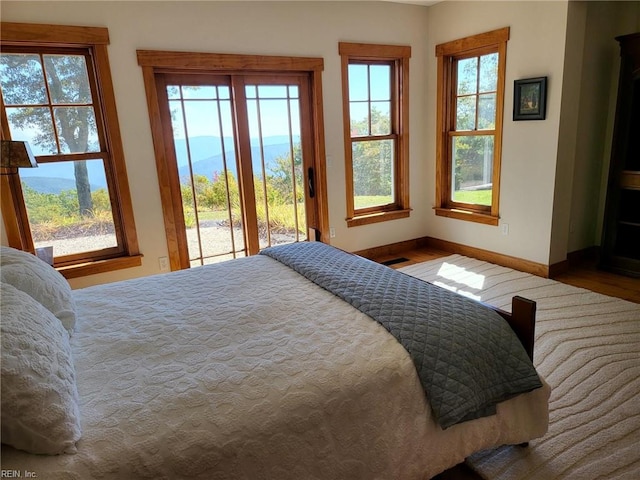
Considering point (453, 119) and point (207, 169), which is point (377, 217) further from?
point (207, 169)

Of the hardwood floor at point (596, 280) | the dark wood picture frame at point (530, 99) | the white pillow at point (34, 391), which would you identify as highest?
the dark wood picture frame at point (530, 99)

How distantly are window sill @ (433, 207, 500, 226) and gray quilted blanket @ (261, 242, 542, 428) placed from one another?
2.69 metres

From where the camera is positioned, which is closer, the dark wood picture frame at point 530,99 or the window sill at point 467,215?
the dark wood picture frame at point 530,99

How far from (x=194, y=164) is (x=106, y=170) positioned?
2.34 ft

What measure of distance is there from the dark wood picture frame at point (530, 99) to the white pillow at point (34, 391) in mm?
3929

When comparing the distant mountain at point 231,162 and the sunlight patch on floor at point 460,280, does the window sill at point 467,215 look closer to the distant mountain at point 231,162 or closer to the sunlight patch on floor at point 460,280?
the sunlight patch on floor at point 460,280

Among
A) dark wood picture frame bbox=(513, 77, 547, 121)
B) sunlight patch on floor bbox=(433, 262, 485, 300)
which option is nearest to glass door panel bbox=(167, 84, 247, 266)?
sunlight patch on floor bbox=(433, 262, 485, 300)

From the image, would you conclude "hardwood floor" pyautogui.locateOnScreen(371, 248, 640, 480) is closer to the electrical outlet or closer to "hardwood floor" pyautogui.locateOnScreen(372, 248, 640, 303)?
"hardwood floor" pyautogui.locateOnScreen(372, 248, 640, 303)

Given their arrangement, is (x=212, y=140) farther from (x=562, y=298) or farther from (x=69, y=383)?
(x=562, y=298)

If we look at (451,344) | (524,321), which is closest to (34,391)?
(451,344)

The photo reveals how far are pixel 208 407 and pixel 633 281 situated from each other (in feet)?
12.9

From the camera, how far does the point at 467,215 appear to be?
444 centimetres

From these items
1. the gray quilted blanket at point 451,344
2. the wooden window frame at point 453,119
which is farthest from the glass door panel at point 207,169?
the wooden window frame at point 453,119

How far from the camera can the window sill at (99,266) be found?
3.16m
